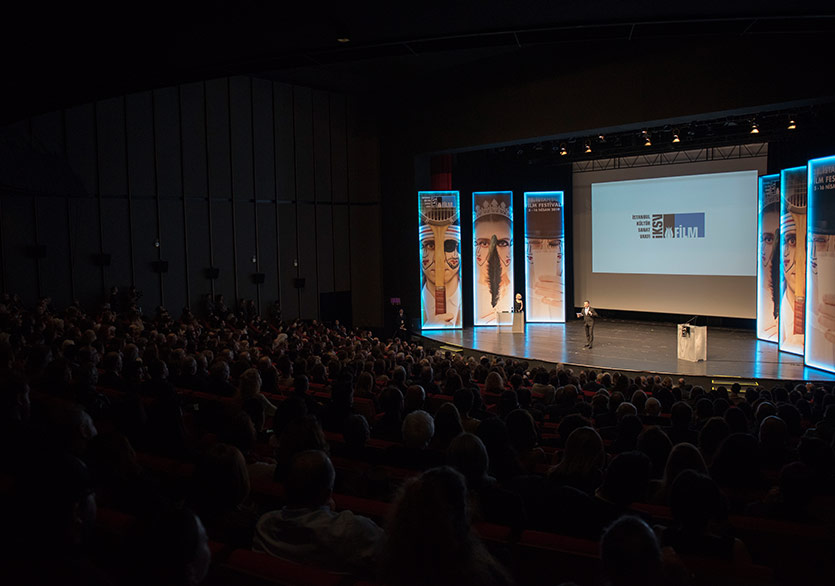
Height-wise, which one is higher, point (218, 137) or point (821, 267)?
point (218, 137)

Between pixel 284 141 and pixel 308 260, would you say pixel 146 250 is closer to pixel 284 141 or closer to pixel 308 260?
pixel 308 260

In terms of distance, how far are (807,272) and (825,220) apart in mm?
1146

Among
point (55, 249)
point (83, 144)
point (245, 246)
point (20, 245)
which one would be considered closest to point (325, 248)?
point (245, 246)

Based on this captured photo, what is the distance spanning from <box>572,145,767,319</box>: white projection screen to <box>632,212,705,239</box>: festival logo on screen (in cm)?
3

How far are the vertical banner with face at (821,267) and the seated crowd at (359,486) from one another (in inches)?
274

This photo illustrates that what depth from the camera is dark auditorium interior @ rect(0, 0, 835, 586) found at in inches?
80.6

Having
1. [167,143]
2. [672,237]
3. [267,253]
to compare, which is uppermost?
[167,143]

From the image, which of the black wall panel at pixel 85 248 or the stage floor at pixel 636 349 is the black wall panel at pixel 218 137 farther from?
the stage floor at pixel 636 349

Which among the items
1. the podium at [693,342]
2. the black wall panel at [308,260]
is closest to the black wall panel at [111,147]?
the black wall panel at [308,260]

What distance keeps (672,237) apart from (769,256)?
3.49 meters

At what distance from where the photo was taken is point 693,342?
43.3 ft

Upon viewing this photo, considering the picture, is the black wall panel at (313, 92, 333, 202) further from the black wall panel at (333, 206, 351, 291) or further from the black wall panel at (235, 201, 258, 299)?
the black wall panel at (235, 201, 258, 299)

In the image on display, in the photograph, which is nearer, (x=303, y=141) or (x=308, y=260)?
(x=303, y=141)

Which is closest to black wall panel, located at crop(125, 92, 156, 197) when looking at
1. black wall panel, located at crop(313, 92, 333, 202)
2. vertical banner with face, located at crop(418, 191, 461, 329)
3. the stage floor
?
black wall panel, located at crop(313, 92, 333, 202)
